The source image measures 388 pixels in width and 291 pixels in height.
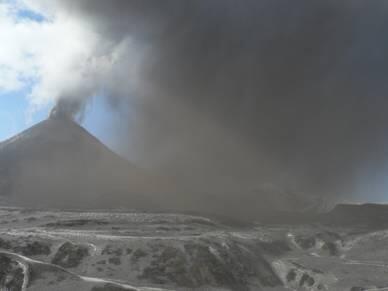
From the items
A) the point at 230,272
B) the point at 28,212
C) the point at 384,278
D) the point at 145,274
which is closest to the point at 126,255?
the point at 145,274

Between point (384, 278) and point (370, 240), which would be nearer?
point (384, 278)

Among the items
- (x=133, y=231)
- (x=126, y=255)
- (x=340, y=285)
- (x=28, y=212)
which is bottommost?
(x=340, y=285)

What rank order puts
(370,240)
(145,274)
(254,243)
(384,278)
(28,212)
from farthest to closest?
(28,212) < (370,240) < (254,243) < (384,278) < (145,274)

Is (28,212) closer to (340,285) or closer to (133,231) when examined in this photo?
(133,231)

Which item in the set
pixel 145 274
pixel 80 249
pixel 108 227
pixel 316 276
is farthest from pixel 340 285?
pixel 108 227

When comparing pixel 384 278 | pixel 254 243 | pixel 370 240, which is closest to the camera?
pixel 384 278

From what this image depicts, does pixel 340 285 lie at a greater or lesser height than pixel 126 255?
lesser
